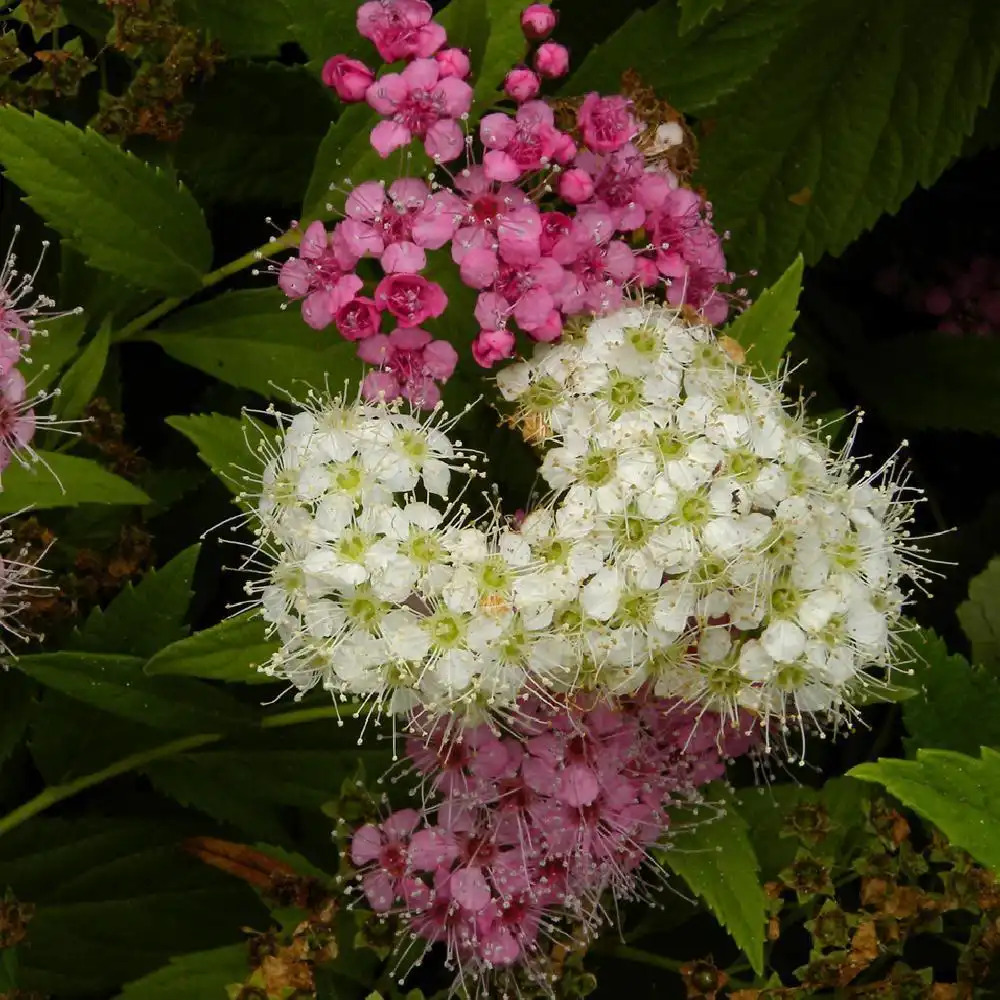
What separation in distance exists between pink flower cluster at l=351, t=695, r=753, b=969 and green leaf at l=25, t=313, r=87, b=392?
2.27 ft

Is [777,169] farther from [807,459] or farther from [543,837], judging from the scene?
[543,837]

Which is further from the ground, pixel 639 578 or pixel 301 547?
pixel 639 578

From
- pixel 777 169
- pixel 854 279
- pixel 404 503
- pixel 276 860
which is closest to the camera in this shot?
pixel 404 503

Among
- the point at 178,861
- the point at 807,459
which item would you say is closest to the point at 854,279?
the point at 807,459

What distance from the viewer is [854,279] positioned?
2.25 m

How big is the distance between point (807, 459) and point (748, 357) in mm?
216

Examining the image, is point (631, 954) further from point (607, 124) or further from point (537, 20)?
point (537, 20)

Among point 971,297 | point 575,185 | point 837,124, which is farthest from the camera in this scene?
A: point 971,297

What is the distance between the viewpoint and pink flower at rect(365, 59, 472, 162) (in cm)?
142

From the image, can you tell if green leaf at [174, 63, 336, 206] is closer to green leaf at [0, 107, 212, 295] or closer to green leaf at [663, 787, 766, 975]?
green leaf at [0, 107, 212, 295]

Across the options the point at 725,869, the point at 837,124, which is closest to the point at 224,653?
the point at 725,869

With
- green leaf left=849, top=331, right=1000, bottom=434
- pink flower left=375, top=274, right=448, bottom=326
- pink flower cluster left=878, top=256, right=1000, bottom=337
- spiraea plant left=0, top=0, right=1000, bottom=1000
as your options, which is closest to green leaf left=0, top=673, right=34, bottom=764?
spiraea plant left=0, top=0, right=1000, bottom=1000

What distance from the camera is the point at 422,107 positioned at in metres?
1.43

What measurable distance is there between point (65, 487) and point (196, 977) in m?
0.63
